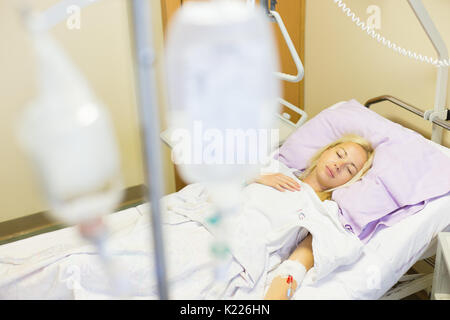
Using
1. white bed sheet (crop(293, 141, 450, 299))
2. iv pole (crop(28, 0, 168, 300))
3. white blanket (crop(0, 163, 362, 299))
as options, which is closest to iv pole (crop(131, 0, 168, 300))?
iv pole (crop(28, 0, 168, 300))

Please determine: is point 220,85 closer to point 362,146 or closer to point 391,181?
point 391,181

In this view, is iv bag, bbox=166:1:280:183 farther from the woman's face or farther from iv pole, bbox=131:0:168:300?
the woman's face

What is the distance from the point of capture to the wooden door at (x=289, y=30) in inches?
98.0

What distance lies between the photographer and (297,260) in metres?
1.48

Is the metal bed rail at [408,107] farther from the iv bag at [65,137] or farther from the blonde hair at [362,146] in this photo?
the iv bag at [65,137]

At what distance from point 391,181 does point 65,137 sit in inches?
60.6

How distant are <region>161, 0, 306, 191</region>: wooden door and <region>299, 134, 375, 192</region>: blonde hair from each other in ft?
2.66

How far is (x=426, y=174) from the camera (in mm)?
1705

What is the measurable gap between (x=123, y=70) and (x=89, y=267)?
4.88ft

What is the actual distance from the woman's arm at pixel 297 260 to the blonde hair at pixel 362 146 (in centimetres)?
36

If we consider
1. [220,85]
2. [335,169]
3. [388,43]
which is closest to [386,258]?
[335,169]

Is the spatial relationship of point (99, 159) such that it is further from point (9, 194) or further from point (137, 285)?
point (9, 194)
